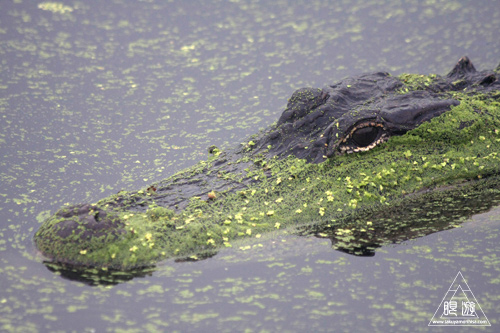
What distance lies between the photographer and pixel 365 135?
216 inches

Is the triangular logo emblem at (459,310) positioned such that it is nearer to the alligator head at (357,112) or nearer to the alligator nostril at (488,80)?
the alligator head at (357,112)

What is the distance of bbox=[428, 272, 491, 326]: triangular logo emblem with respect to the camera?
4.09 metres

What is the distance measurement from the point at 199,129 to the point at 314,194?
11.9 ft

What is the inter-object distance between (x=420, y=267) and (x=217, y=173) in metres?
2.18

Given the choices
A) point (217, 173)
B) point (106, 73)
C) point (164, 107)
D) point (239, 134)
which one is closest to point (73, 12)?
point (106, 73)

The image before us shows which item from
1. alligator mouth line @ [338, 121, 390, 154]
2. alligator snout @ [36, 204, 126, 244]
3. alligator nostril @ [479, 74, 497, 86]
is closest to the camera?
alligator snout @ [36, 204, 126, 244]

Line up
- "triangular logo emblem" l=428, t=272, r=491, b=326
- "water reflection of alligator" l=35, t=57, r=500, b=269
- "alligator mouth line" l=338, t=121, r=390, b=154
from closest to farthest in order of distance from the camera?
"triangular logo emblem" l=428, t=272, r=491, b=326 → "water reflection of alligator" l=35, t=57, r=500, b=269 → "alligator mouth line" l=338, t=121, r=390, b=154

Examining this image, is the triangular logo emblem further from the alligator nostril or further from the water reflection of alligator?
the alligator nostril

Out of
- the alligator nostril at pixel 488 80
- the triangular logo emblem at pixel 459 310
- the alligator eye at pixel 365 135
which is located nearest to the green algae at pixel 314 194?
the alligator eye at pixel 365 135

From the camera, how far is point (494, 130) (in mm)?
5750

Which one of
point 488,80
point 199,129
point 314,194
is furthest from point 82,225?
point 488,80

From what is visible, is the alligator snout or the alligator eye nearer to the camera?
the alligator snout

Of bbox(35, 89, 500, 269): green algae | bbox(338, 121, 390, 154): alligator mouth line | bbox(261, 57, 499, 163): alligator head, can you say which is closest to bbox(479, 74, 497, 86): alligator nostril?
bbox(261, 57, 499, 163): alligator head

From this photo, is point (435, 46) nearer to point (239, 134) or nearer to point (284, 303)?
point (239, 134)
